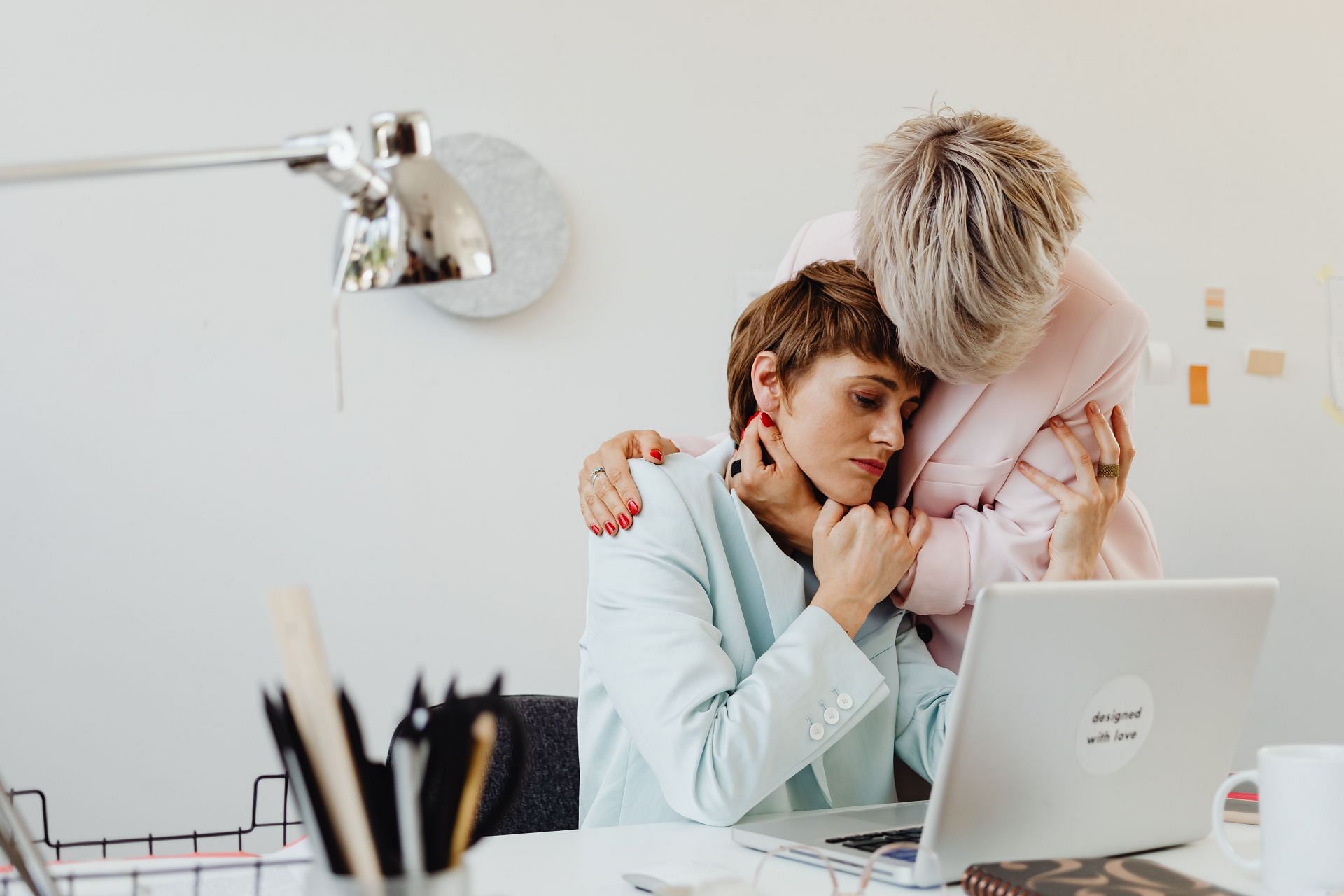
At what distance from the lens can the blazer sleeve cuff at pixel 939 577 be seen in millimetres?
1381

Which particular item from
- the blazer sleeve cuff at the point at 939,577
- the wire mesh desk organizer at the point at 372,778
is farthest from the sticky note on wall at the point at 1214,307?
the wire mesh desk organizer at the point at 372,778

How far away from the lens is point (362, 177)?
653 mm

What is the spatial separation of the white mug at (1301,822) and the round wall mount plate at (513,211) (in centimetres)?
178

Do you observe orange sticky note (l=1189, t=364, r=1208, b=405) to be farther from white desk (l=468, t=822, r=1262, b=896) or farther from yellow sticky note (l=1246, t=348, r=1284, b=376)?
white desk (l=468, t=822, r=1262, b=896)

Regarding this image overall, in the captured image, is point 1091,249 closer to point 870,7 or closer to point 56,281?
point 870,7

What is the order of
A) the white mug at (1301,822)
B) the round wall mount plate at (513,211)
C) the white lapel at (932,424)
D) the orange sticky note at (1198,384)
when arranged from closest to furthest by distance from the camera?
1. the white mug at (1301,822)
2. the white lapel at (932,424)
3. the round wall mount plate at (513,211)
4. the orange sticky note at (1198,384)

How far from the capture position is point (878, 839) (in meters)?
0.95

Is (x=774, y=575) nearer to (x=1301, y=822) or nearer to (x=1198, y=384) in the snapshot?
(x=1301, y=822)

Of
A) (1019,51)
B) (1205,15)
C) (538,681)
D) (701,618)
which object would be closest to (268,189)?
(538,681)

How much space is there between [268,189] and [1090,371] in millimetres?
1606

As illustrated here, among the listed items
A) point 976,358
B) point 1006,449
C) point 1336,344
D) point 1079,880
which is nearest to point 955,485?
point 1006,449

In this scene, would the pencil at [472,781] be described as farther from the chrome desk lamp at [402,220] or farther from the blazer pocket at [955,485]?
the blazer pocket at [955,485]

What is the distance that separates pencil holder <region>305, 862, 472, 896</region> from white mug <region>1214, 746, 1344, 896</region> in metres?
0.60

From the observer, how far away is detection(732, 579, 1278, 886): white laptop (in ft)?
2.68
